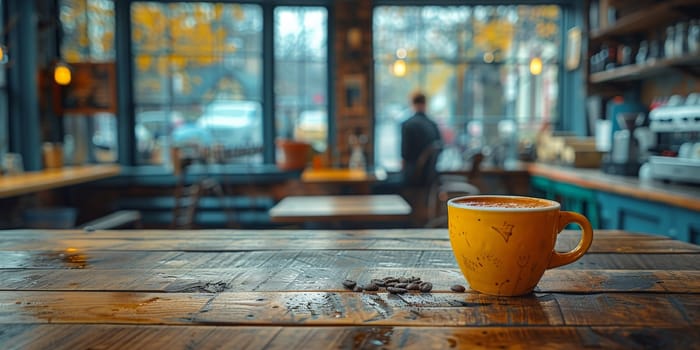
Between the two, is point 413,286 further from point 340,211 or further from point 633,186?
point 633,186

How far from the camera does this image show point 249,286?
2.80 feet

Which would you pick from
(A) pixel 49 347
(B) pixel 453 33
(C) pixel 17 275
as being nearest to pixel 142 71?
(B) pixel 453 33

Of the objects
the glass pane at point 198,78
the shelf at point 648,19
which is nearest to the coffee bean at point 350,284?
the shelf at point 648,19

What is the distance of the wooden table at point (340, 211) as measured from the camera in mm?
2947

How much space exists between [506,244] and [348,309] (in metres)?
0.21

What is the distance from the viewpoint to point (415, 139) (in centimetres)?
506

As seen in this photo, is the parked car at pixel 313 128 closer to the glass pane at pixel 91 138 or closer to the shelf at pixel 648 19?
the glass pane at pixel 91 138

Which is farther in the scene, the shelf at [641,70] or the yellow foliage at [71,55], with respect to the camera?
the yellow foliage at [71,55]

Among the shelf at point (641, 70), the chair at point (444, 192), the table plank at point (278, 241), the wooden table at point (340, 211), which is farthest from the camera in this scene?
the chair at point (444, 192)

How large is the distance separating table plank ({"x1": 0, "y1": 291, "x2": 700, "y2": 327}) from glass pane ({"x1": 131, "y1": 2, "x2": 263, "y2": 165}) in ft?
17.2

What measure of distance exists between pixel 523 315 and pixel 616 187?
291cm

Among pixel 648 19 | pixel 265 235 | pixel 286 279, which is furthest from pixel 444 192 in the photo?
pixel 286 279

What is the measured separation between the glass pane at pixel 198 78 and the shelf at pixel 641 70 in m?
3.07

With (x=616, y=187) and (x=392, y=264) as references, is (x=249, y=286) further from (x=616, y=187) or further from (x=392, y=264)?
(x=616, y=187)
